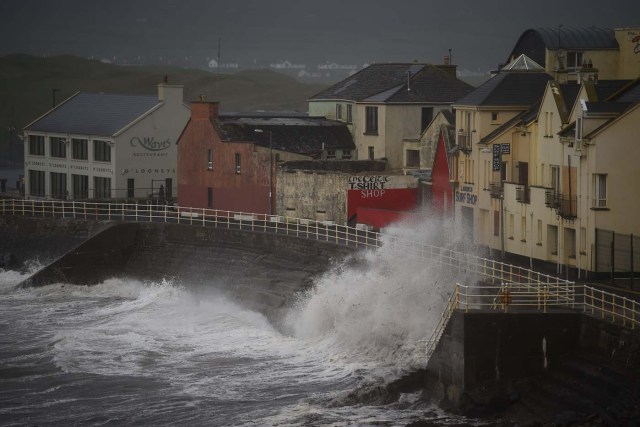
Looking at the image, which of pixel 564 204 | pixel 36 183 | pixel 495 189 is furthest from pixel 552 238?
pixel 36 183

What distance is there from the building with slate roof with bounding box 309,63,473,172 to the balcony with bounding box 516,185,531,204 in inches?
770

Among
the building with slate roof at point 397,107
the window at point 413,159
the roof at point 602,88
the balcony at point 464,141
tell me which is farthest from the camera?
the building with slate roof at point 397,107

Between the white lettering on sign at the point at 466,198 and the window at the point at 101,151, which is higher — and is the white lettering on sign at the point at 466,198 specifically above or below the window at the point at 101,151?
below

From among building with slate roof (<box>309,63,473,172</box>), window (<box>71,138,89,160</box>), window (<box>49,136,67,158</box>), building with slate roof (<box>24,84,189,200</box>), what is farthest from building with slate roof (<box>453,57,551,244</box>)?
window (<box>49,136,67,158</box>)

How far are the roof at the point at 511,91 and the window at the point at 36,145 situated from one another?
3728 cm

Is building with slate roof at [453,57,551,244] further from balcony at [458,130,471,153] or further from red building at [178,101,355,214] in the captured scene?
red building at [178,101,355,214]

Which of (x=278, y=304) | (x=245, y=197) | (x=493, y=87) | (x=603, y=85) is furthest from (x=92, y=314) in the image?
(x=603, y=85)

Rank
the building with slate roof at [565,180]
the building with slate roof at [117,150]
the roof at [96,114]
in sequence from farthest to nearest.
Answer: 1. the roof at [96,114]
2. the building with slate roof at [117,150]
3. the building with slate roof at [565,180]

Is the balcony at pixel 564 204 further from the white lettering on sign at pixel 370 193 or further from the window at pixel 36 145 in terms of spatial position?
the window at pixel 36 145

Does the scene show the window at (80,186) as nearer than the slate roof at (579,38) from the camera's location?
No

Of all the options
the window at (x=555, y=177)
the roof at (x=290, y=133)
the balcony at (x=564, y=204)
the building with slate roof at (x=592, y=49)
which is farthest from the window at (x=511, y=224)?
the roof at (x=290, y=133)

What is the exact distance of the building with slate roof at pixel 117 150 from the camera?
277 feet

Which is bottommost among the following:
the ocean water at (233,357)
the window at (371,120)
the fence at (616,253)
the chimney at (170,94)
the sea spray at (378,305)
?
the ocean water at (233,357)

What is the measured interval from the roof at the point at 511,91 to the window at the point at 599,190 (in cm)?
1147
